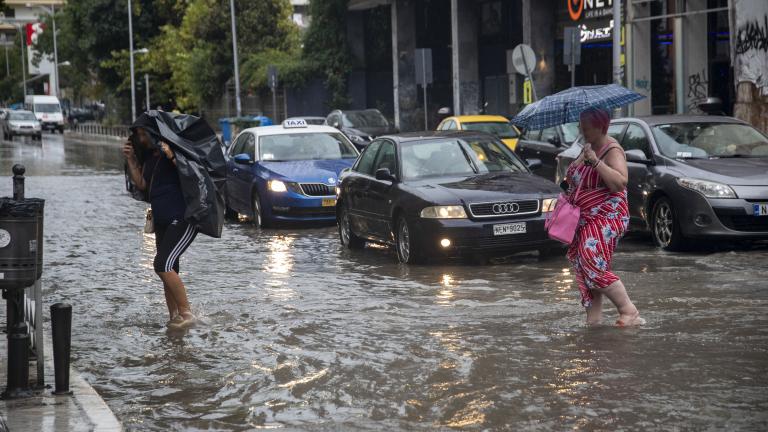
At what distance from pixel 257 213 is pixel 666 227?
6810mm

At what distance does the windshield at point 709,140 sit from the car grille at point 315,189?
5.23 metres

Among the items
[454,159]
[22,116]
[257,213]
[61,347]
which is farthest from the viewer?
[22,116]

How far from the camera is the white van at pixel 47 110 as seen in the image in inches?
3270

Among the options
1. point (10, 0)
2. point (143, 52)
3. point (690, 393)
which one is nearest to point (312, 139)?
point (690, 393)

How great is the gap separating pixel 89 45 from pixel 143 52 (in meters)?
6.01

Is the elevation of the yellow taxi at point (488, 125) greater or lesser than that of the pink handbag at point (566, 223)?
greater

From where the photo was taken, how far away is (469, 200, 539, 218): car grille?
41.2 feet

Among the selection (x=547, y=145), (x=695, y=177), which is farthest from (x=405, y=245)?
(x=547, y=145)

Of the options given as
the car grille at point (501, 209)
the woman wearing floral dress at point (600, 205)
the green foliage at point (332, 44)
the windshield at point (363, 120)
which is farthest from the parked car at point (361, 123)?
the woman wearing floral dress at point (600, 205)

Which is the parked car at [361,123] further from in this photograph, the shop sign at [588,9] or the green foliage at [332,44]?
the green foliage at [332,44]

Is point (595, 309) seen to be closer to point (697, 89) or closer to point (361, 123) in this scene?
point (697, 89)

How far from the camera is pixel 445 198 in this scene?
12625mm

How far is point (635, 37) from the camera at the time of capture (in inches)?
1180

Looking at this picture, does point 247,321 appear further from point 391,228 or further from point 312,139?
point 312,139
